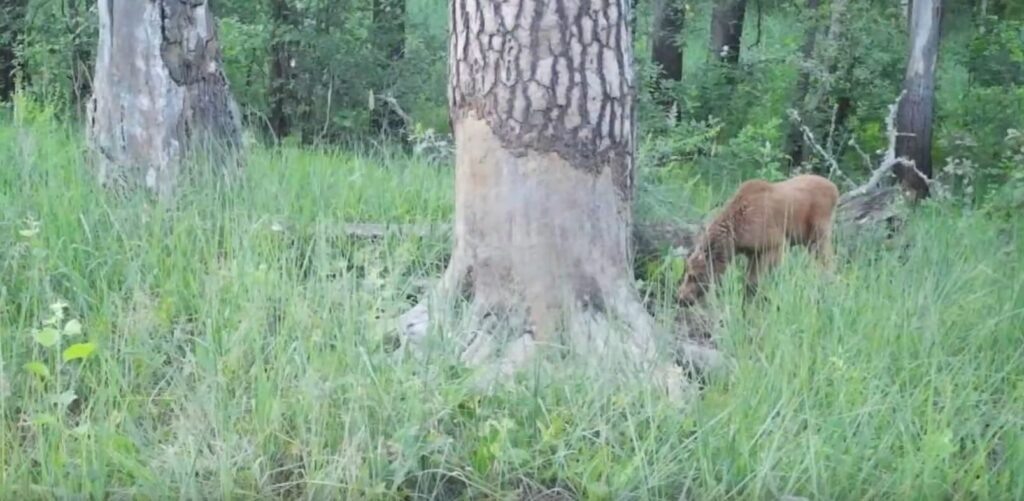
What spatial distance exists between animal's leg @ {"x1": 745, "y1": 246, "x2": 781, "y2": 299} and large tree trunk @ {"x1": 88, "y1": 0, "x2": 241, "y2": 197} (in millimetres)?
2627

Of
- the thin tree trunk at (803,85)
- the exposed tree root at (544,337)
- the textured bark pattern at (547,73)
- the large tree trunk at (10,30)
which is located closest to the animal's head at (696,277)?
Result: the exposed tree root at (544,337)

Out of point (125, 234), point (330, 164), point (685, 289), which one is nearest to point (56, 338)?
point (125, 234)

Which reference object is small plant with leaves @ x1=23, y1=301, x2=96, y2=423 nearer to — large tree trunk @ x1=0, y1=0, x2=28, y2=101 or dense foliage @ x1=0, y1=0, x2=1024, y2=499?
dense foliage @ x1=0, y1=0, x2=1024, y2=499

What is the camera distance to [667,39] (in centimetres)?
1367

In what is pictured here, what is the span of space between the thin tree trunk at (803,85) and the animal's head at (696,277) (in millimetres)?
8319

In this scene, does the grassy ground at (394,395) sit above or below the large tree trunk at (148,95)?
below

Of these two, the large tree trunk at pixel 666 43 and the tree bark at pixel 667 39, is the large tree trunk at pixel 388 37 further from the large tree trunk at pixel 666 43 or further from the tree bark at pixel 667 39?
the tree bark at pixel 667 39

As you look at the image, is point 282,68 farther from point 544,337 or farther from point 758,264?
point 544,337

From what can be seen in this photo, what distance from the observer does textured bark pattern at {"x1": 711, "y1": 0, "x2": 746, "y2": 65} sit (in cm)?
1426

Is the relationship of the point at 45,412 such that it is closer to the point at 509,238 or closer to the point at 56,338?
the point at 56,338

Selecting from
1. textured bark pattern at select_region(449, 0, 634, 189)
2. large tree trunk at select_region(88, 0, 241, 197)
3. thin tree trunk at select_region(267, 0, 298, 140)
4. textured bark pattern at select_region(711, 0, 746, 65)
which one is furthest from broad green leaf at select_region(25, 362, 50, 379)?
textured bark pattern at select_region(711, 0, 746, 65)

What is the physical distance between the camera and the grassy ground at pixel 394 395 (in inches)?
122

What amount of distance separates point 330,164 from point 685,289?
8.38ft

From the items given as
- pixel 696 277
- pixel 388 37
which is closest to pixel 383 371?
pixel 696 277
